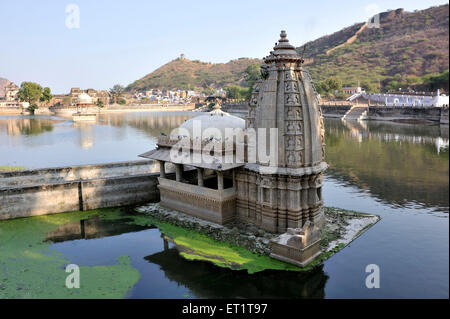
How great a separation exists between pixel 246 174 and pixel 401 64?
117997 millimetres

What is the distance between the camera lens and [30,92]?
11350cm

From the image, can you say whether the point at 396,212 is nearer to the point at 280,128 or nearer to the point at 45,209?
the point at 280,128

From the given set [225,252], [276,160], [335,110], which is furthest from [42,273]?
[335,110]

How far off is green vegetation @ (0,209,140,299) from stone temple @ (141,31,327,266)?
19.4ft

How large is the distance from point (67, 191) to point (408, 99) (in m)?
81.0

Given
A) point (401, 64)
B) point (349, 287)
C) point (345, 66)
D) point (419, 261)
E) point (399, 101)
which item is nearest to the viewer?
point (349, 287)

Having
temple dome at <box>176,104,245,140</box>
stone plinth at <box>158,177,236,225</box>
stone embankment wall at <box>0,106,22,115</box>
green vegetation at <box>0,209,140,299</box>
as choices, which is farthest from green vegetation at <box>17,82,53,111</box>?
temple dome at <box>176,104,245,140</box>

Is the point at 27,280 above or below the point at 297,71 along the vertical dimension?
below

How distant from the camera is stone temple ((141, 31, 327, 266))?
15953 millimetres

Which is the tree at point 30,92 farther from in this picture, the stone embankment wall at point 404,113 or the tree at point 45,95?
the stone embankment wall at point 404,113

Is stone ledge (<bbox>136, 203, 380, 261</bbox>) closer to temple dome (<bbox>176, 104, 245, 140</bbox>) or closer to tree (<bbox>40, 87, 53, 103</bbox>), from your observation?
temple dome (<bbox>176, 104, 245, 140</bbox>)

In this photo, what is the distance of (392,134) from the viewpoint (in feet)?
183

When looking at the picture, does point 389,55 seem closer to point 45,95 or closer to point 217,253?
point 45,95

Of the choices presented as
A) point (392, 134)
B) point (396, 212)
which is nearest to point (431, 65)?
point (392, 134)
